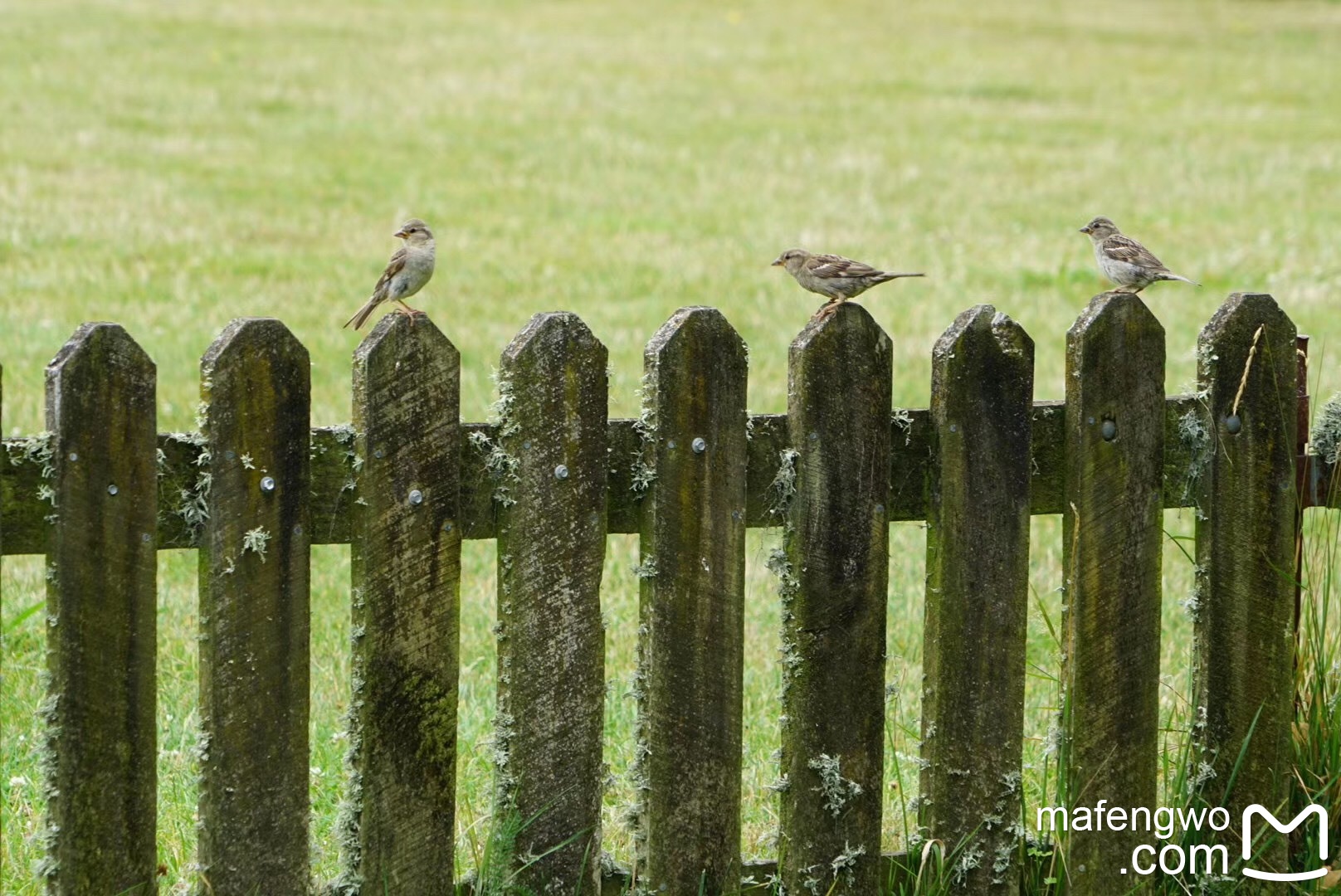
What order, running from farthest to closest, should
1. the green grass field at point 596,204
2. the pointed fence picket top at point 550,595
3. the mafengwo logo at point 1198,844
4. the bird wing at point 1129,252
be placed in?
the green grass field at point 596,204 → the bird wing at point 1129,252 → the mafengwo logo at point 1198,844 → the pointed fence picket top at point 550,595

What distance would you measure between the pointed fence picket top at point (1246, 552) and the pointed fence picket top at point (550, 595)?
1654 millimetres

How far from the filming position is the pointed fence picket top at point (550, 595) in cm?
376

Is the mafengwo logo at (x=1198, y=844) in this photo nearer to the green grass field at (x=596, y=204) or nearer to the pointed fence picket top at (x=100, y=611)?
the green grass field at (x=596, y=204)

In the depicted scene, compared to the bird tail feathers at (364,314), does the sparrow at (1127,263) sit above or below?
above

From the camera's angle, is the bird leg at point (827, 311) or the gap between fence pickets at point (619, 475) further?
the bird leg at point (827, 311)

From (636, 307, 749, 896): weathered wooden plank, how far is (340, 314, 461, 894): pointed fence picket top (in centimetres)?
48

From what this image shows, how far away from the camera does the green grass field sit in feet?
21.8

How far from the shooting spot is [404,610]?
374 cm

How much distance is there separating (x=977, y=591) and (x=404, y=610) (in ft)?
4.71

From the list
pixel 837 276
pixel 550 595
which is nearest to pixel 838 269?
pixel 837 276

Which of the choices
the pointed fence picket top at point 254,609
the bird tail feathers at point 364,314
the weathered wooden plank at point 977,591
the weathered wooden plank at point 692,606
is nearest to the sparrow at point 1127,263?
the weathered wooden plank at point 977,591

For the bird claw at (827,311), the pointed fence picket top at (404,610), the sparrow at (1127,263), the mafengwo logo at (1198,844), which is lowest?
the mafengwo logo at (1198,844)

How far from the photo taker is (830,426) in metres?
3.96

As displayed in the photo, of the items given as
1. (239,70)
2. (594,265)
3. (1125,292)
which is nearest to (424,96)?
(239,70)
